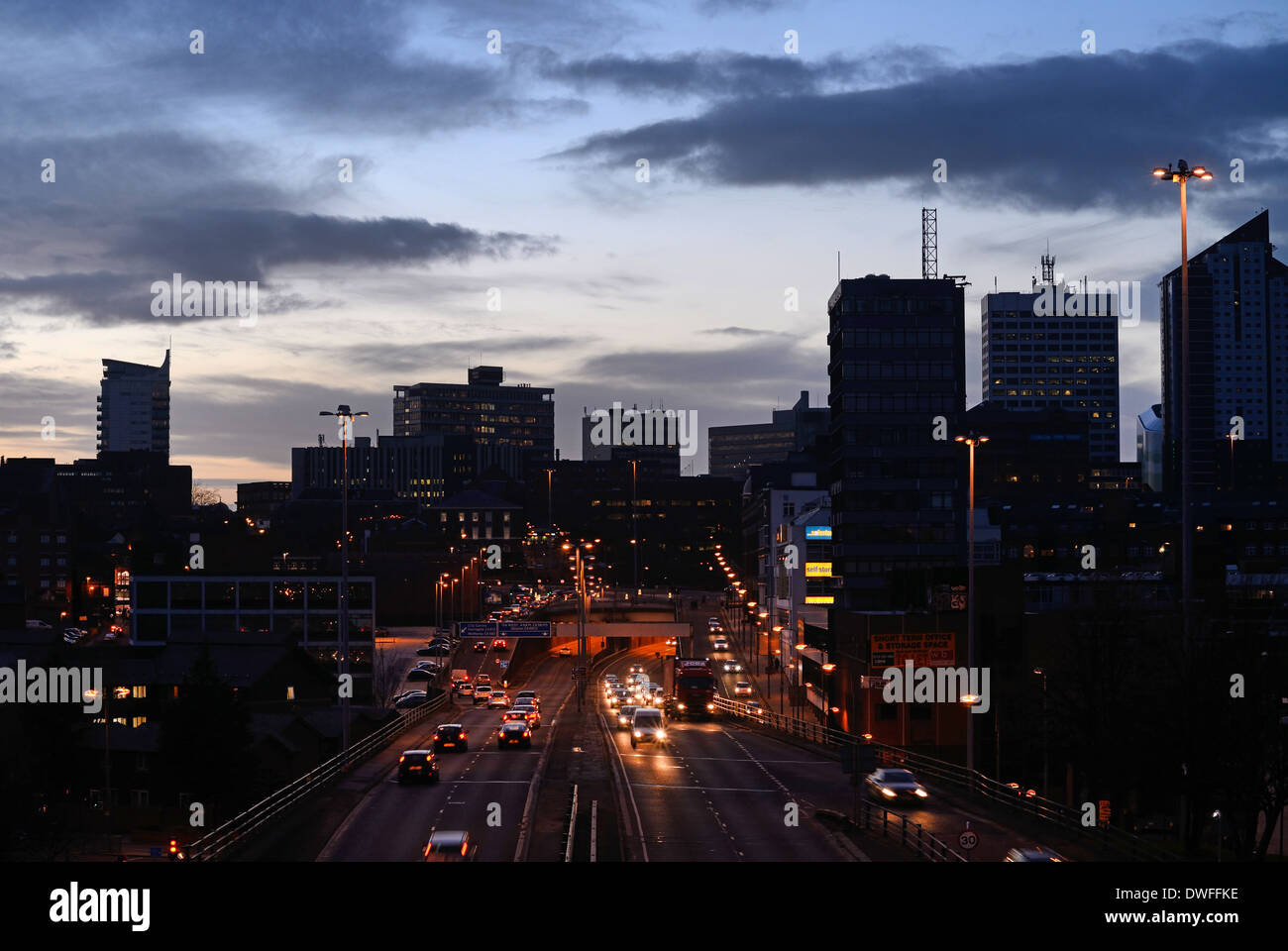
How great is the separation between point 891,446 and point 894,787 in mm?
69453

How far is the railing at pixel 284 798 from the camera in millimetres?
26500

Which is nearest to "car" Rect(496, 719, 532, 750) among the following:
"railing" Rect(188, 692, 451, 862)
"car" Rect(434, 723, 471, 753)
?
"car" Rect(434, 723, 471, 753)

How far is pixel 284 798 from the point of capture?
3594 centimetres

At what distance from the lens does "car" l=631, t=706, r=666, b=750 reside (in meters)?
58.8

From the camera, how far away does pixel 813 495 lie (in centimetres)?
15700

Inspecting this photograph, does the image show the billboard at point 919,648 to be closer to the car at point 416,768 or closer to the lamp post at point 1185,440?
the car at point 416,768

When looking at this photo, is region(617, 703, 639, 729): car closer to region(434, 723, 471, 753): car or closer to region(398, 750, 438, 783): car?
region(434, 723, 471, 753): car

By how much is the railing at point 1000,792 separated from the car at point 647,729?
6.46 metres

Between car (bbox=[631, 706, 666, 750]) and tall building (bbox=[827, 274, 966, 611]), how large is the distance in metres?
46.3

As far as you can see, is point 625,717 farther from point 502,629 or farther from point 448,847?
point 448,847

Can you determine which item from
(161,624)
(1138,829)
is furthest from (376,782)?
(161,624)

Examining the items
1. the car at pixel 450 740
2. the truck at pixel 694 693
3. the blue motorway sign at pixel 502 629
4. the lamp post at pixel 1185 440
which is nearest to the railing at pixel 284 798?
the car at pixel 450 740

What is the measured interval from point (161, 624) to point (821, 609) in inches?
2231
